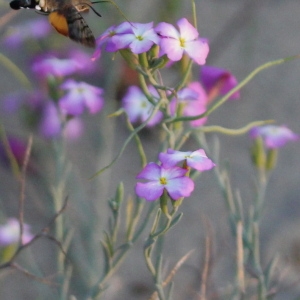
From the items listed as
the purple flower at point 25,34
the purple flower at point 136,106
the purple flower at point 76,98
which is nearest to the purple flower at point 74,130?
the purple flower at point 25,34

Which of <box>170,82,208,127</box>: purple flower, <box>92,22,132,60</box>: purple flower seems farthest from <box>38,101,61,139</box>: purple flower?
<box>92,22,132,60</box>: purple flower

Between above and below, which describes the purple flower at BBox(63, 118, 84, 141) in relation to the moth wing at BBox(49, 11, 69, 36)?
below

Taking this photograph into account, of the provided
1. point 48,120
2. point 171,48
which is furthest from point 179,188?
point 48,120

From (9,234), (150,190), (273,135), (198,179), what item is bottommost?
(198,179)

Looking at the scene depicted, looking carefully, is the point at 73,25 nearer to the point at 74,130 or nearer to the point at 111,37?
the point at 111,37

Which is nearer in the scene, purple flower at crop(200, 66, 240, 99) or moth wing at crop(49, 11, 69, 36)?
moth wing at crop(49, 11, 69, 36)

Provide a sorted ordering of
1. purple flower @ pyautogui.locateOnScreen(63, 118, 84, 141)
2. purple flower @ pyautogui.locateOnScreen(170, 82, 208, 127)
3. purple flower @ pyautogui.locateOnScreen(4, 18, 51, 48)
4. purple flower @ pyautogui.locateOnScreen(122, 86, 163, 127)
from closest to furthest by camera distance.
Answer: purple flower @ pyautogui.locateOnScreen(170, 82, 208, 127), purple flower @ pyautogui.locateOnScreen(122, 86, 163, 127), purple flower @ pyautogui.locateOnScreen(4, 18, 51, 48), purple flower @ pyautogui.locateOnScreen(63, 118, 84, 141)

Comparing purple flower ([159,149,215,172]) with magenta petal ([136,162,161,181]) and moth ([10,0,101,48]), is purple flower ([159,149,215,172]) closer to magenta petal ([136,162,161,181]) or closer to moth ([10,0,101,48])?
magenta petal ([136,162,161,181])

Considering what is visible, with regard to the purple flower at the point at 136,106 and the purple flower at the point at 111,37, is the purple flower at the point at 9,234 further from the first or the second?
the purple flower at the point at 111,37
